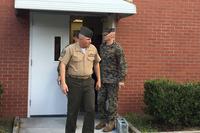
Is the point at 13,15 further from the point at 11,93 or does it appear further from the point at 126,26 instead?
the point at 126,26

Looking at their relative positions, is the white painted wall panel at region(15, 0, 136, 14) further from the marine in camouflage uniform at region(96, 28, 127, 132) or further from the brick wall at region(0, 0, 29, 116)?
the brick wall at region(0, 0, 29, 116)

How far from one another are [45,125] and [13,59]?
1609mm

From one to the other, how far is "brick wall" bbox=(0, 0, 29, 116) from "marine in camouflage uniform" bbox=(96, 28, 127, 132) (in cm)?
189

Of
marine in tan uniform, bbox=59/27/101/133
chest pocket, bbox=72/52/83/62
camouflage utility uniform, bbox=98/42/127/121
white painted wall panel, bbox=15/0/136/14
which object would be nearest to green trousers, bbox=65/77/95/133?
marine in tan uniform, bbox=59/27/101/133

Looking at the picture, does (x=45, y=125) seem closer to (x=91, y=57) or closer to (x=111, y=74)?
(x=111, y=74)

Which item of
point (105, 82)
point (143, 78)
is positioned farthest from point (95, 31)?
point (105, 82)

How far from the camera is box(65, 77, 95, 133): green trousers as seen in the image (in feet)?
24.8

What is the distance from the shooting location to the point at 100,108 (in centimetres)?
895

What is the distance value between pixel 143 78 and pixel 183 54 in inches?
44.6

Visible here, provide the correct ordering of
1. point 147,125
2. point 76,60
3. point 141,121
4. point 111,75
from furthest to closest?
point 141,121 → point 147,125 → point 111,75 → point 76,60

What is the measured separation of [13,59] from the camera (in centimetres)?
973

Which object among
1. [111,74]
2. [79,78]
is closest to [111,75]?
[111,74]

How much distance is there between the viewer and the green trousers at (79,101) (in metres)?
7.55

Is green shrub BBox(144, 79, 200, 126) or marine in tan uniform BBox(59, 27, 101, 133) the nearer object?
marine in tan uniform BBox(59, 27, 101, 133)
